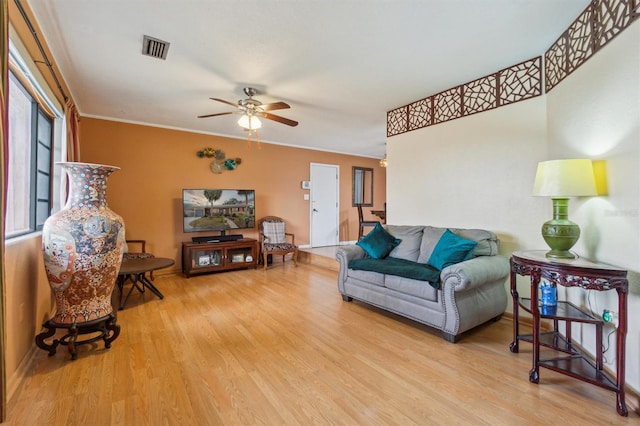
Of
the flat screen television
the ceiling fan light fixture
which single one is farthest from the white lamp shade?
the flat screen television

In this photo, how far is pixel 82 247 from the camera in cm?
219

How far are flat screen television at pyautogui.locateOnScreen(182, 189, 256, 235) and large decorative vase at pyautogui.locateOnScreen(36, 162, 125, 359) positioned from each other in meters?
2.50

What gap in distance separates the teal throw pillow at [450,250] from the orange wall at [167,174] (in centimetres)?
376

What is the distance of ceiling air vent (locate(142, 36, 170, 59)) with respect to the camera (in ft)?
→ 7.79

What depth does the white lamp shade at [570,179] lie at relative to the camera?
1908 millimetres

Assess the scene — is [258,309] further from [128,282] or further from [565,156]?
[565,156]

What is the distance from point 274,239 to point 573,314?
4560 mm

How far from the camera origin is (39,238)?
96.0 inches

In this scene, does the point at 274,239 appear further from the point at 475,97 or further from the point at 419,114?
the point at 475,97

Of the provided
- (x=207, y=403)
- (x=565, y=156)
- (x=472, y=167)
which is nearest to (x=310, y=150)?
(x=472, y=167)

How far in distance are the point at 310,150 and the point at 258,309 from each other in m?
4.18

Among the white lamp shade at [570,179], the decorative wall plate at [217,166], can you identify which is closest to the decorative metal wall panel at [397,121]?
the white lamp shade at [570,179]

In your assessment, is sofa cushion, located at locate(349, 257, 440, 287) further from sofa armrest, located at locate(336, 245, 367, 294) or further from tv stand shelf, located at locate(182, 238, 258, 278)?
tv stand shelf, located at locate(182, 238, 258, 278)

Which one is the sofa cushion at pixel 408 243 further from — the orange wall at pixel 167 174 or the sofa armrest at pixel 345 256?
the orange wall at pixel 167 174
